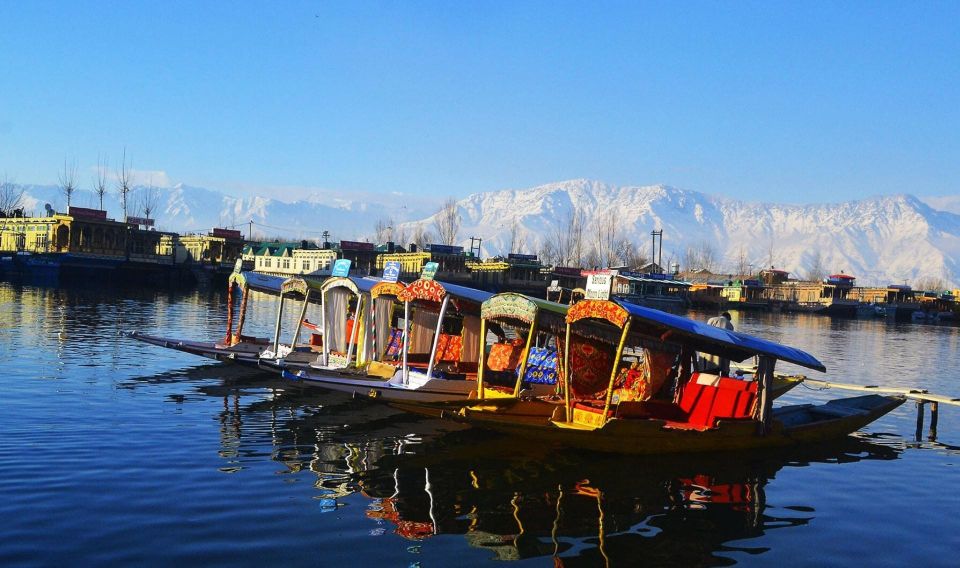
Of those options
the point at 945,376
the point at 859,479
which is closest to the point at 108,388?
the point at 859,479

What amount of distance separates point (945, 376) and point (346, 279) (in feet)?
97.8

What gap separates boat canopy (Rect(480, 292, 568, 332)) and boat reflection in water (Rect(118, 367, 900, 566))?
9.11 feet

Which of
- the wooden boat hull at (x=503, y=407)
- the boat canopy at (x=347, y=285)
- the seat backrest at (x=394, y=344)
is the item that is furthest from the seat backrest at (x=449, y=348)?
the wooden boat hull at (x=503, y=407)

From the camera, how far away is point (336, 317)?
82.0 feet

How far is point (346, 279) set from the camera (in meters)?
24.0

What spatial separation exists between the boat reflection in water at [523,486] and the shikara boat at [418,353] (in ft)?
2.97

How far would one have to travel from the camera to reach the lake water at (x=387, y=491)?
11664 mm

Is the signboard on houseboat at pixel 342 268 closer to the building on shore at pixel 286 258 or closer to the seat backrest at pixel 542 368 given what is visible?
the seat backrest at pixel 542 368

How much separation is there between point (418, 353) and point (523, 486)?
1088 cm

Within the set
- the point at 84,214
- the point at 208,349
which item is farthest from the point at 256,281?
the point at 84,214

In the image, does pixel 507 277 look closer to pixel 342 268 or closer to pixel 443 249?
pixel 443 249

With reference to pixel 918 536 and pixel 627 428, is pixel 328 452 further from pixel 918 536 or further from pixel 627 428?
pixel 918 536

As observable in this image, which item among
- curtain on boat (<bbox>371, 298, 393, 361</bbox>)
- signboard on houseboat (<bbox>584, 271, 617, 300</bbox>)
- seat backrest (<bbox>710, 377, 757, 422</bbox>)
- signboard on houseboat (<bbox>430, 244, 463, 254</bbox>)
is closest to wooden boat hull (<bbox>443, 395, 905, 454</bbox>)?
seat backrest (<bbox>710, 377, 757, 422</bbox>)

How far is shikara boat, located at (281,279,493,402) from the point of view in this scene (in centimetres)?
2064
